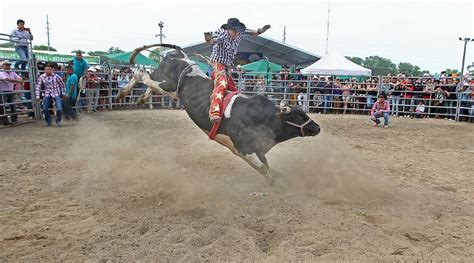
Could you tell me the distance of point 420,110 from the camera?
13.1 m

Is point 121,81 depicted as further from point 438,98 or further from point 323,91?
point 438,98

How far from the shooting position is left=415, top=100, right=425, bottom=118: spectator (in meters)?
13.0

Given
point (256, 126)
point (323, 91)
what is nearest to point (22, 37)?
point (256, 126)

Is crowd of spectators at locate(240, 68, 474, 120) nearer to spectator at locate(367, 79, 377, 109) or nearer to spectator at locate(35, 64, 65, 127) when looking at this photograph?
spectator at locate(367, 79, 377, 109)

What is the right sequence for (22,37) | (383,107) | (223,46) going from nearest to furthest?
(223,46)
(22,37)
(383,107)

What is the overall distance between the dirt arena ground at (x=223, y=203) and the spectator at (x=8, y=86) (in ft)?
5.78

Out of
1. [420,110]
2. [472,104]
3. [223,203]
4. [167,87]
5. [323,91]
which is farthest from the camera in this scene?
[323,91]

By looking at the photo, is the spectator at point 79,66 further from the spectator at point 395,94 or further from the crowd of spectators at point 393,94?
the spectator at point 395,94

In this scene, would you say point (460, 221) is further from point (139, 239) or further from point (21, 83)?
point (21, 83)

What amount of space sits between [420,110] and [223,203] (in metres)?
11.4

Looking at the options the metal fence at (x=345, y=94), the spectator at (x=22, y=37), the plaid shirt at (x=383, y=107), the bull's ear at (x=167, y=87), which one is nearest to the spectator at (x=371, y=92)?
the metal fence at (x=345, y=94)

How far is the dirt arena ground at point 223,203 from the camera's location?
2957 millimetres

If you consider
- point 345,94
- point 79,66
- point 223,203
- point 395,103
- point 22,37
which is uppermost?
point 22,37

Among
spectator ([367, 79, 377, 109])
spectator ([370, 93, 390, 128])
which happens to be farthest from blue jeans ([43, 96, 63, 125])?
spectator ([367, 79, 377, 109])
